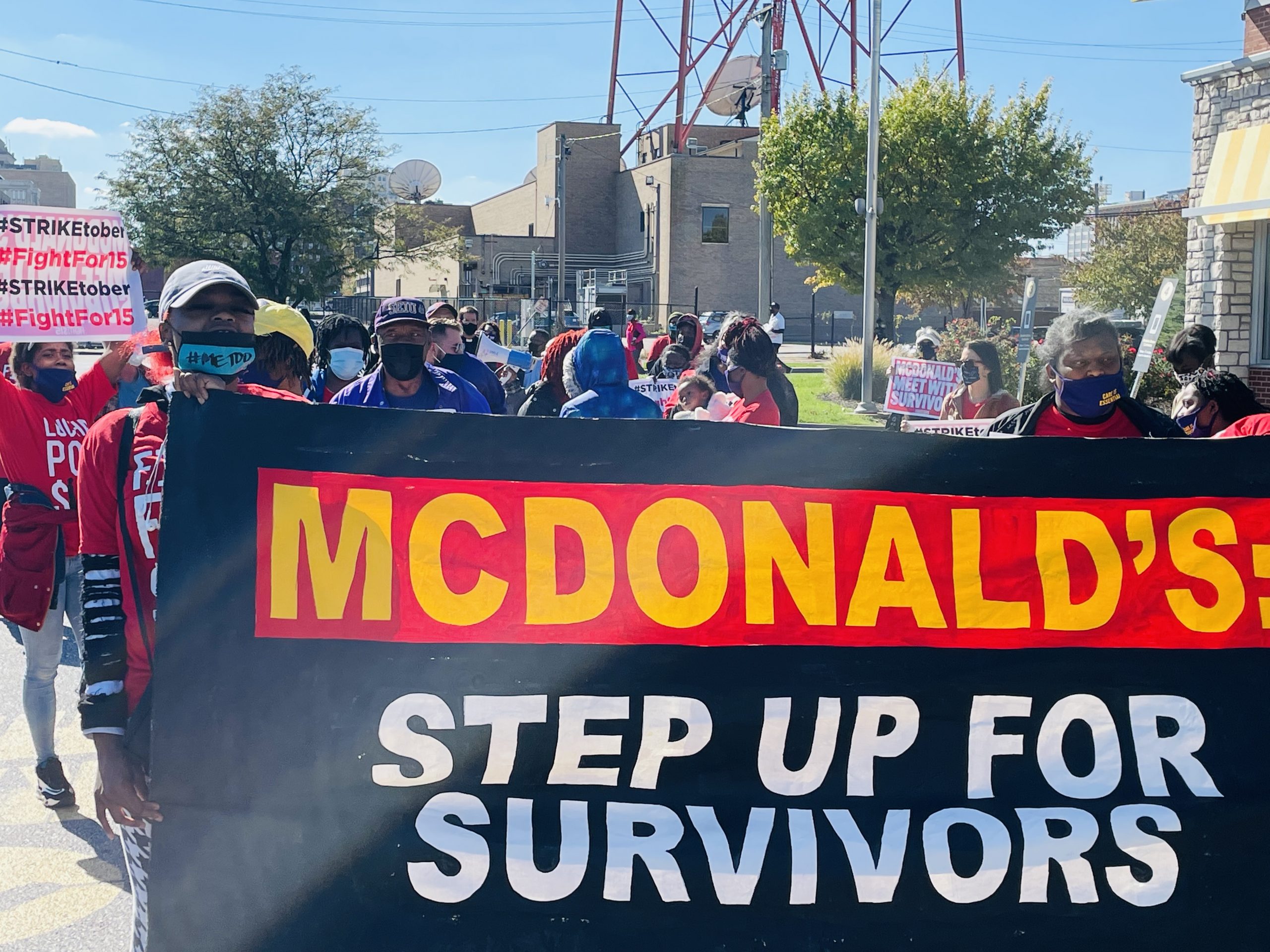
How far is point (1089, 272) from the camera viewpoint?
51125 millimetres

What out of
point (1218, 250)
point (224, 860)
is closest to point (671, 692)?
point (224, 860)

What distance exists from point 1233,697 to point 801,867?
3.64 feet

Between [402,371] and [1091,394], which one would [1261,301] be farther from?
[402,371]

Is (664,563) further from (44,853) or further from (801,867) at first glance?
(44,853)

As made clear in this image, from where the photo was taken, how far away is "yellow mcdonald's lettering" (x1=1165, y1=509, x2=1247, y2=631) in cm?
298

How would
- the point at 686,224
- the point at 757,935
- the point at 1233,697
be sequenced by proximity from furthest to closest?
the point at 686,224 → the point at 1233,697 → the point at 757,935

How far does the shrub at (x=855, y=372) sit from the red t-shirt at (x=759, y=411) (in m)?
19.8

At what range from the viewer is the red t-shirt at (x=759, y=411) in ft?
20.0

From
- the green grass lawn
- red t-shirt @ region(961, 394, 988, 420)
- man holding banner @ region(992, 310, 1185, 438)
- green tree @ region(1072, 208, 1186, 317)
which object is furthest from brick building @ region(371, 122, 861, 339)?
man holding banner @ region(992, 310, 1185, 438)

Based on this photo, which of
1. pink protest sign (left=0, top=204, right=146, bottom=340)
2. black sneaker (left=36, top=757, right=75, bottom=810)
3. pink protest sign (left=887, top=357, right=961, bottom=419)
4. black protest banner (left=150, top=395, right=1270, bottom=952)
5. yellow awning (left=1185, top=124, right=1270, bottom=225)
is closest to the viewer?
black protest banner (left=150, top=395, right=1270, bottom=952)

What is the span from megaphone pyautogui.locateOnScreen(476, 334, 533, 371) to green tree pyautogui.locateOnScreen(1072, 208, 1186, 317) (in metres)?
40.6

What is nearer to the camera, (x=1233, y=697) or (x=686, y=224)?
(x=1233, y=697)

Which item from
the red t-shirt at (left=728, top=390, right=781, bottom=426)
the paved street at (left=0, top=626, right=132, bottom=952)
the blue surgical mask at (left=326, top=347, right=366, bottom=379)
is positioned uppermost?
the blue surgical mask at (left=326, top=347, right=366, bottom=379)

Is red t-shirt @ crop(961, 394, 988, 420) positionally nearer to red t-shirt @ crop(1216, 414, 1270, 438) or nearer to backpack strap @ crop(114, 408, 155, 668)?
red t-shirt @ crop(1216, 414, 1270, 438)
